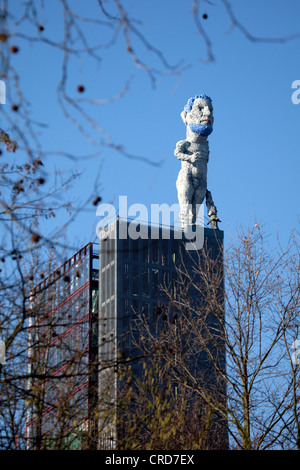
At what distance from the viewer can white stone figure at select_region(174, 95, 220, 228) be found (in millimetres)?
38125

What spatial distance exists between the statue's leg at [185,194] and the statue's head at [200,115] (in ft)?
6.63

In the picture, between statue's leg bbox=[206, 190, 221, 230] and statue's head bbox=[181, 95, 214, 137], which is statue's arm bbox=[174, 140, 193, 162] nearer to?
statue's head bbox=[181, 95, 214, 137]

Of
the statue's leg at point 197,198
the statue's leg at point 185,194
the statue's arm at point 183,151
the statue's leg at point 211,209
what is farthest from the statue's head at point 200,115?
the statue's leg at point 211,209

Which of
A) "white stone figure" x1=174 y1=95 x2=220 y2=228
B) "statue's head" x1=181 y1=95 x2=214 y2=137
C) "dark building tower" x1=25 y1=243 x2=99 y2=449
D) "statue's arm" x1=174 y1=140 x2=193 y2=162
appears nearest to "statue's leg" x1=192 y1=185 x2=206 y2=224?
"white stone figure" x1=174 y1=95 x2=220 y2=228

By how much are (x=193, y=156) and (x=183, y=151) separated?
1.69 feet

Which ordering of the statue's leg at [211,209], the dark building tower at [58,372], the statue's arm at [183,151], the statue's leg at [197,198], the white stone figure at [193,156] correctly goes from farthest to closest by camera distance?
the statue's leg at [211,209]
the statue's leg at [197,198]
the statue's arm at [183,151]
the white stone figure at [193,156]
the dark building tower at [58,372]

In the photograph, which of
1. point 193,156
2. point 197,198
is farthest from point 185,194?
point 193,156

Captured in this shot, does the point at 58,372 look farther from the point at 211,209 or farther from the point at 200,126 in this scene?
the point at 211,209

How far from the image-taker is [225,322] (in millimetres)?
19359

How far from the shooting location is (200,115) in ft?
125

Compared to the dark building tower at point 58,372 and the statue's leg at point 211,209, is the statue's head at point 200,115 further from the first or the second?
the dark building tower at point 58,372

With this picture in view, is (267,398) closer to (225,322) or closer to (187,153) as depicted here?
(225,322)

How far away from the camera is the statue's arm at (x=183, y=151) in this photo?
127ft
